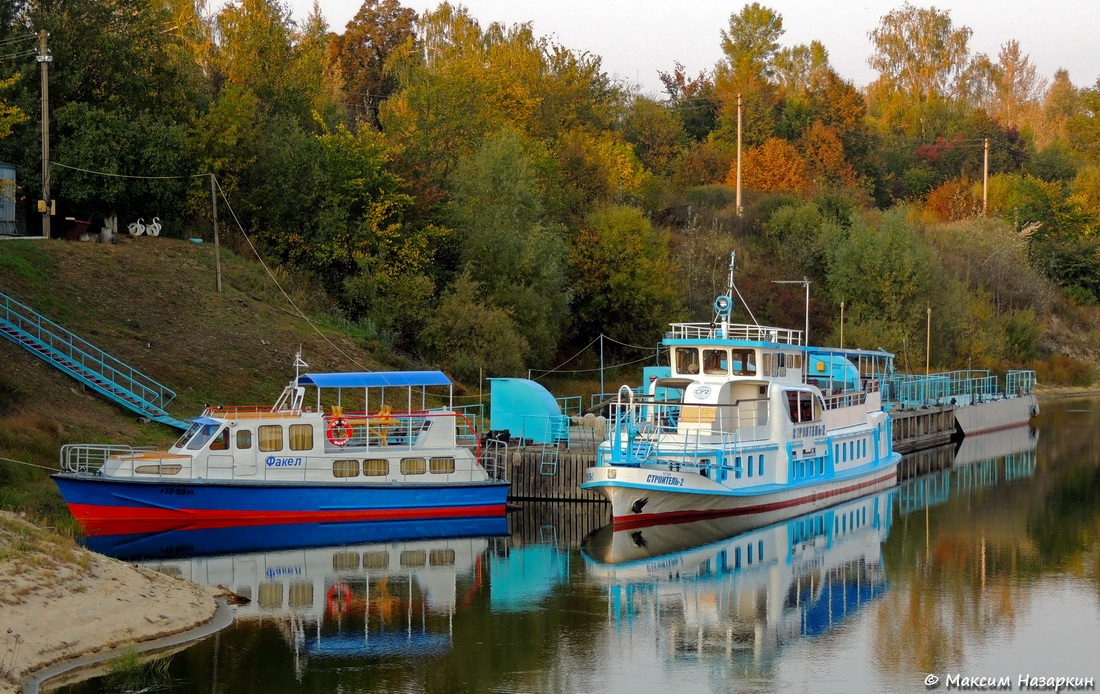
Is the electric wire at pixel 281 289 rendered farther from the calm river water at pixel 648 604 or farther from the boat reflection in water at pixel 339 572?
the boat reflection in water at pixel 339 572

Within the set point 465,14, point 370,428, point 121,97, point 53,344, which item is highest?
point 465,14

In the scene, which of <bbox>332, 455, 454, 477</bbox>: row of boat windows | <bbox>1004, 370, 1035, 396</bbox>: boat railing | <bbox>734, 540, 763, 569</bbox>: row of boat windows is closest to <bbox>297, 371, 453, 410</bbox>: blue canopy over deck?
<bbox>332, 455, 454, 477</bbox>: row of boat windows

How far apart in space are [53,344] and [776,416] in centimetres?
2510

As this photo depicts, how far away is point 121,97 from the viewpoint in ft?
191

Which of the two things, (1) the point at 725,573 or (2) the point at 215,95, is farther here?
(2) the point at 215,95

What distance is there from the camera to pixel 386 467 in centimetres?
3616

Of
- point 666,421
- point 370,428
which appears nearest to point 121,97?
point 370,428

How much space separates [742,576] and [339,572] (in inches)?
397

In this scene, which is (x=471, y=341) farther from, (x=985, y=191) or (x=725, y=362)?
(x=985, y=191)

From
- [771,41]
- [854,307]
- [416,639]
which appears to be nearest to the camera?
[416,639]

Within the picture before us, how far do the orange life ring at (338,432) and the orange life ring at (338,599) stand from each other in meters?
7.39

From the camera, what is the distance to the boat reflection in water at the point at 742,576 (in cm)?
2528

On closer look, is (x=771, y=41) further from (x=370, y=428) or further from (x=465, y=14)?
(x=370, y=428)

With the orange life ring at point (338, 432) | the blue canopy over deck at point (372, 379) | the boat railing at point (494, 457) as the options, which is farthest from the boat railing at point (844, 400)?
the orange life ring at point (338, 432)
